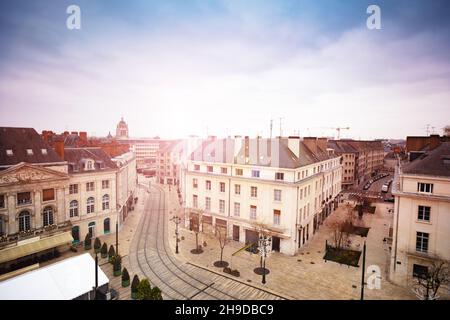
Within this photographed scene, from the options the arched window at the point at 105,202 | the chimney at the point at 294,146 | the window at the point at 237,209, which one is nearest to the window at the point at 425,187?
the chimney at the point at 294,146

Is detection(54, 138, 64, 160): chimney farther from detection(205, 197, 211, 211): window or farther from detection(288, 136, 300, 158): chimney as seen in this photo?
detection(288, 136, 300, 158): chimney

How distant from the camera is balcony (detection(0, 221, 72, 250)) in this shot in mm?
21656

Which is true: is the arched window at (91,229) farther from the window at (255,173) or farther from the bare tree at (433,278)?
the bare tree at (433,278)

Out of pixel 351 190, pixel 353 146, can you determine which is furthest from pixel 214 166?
pixel 353 146

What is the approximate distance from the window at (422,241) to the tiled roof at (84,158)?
1247 inches

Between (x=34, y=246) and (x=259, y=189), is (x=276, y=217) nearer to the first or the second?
(x=259, y=189)

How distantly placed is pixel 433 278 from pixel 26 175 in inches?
1314

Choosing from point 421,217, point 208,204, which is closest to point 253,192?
point 208,204

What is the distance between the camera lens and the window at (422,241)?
63.7ft

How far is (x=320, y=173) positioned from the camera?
32.9 meters

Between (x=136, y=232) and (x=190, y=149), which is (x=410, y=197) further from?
(x=136, y=232)

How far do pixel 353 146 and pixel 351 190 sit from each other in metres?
16.0

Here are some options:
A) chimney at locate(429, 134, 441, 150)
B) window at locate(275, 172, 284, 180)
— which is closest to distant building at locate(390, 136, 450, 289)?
chimney at locate(429, 134, 441, 150)

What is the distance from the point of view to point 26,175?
23.8m
